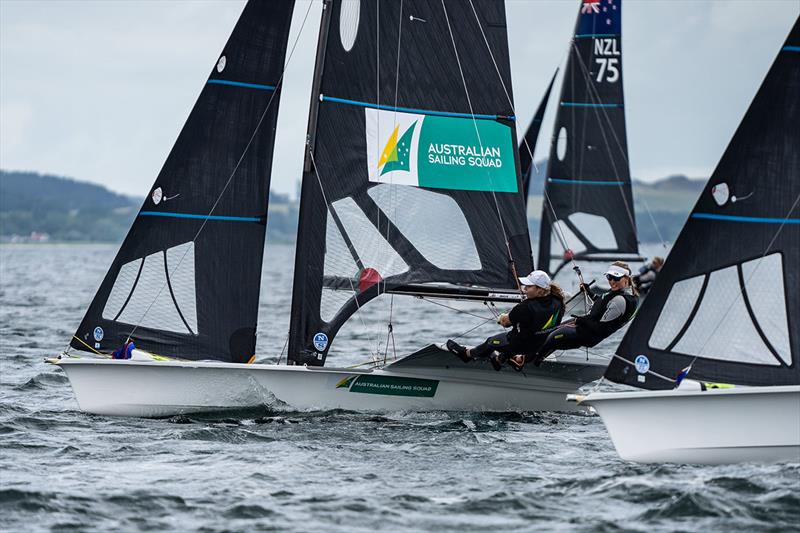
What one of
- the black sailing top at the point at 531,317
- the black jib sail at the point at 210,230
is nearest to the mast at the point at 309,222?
the black jib sail at the point at 210,230

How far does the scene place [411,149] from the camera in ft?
40.1

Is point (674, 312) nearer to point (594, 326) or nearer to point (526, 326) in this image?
point (594, 326)

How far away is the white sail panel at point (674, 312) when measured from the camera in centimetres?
915

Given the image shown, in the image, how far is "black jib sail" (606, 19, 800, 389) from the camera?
893cm

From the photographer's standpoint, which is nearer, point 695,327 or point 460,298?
point 695,327

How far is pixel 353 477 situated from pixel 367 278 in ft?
11.1

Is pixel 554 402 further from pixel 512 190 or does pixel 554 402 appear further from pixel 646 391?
pixel 646 391

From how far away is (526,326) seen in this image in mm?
11281

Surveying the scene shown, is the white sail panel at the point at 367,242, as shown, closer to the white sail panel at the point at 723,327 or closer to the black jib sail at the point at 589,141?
the white sail panel at the point at 723,327

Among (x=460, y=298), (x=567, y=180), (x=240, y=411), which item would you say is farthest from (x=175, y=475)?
(x=567, y=180)

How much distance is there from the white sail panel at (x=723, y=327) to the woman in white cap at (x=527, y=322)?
7.47ft

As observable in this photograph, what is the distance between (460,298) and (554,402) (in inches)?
52.1

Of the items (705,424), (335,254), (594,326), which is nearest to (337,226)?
(335,254)

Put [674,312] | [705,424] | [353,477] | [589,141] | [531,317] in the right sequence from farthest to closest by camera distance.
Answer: [589,141] → [531,317] → [674,312] → [353,477] → [705,424]
